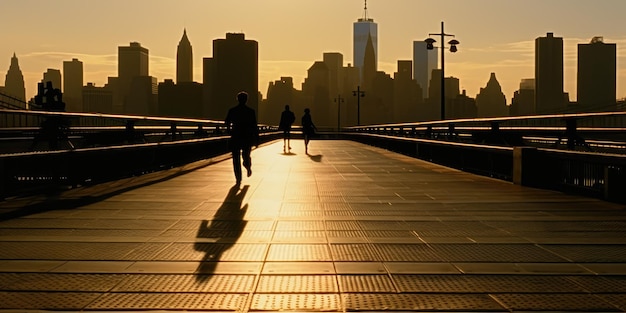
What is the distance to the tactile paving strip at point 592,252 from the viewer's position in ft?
21.1

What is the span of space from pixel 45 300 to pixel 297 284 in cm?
175

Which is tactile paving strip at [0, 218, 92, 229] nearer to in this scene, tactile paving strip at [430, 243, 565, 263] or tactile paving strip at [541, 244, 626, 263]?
tactile paving strip at [430, 243, 565, 263]

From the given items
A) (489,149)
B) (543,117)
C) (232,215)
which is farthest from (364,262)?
(489,149)

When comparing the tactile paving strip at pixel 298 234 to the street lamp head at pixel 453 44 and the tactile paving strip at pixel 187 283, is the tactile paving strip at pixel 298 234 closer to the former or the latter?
the tactile paving strip at pixel 187 283

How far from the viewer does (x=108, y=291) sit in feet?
17.1

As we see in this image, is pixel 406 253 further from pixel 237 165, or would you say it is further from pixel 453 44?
pixel 453 44

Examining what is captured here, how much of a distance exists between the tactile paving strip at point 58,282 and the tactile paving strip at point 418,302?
1.78m

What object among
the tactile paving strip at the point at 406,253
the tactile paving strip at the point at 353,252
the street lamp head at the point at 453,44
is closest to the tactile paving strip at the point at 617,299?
the tactile paving strip at the point at 406,253

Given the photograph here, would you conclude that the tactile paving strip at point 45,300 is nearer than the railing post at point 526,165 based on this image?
Yes

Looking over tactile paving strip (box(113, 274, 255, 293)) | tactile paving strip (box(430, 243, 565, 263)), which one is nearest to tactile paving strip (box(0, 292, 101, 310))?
tactile paving strip (box(113, 274, 255, 293))

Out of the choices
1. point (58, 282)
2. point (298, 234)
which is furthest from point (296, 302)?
point (298, 234)

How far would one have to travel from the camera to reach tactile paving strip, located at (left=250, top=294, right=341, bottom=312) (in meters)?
4.80

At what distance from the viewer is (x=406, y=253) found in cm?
679

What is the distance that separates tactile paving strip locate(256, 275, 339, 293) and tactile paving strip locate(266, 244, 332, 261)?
74cm
